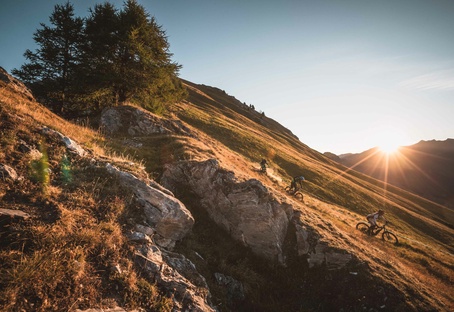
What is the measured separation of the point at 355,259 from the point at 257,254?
4651mm

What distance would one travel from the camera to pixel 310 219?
42.2 ft

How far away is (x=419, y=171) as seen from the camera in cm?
14825

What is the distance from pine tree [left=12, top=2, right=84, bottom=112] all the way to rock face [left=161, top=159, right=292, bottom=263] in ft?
56.1

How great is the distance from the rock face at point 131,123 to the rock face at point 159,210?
1216 cm

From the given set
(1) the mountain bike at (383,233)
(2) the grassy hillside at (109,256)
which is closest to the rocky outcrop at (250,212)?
(2) the grassy hillside at (109,256)

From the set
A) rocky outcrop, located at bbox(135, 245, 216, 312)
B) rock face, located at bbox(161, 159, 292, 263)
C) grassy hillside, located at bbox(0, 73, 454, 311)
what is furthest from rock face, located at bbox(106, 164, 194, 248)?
rock face, located at bbox(161, 159, 292, 263)

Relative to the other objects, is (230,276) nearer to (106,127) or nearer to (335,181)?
(106,127)

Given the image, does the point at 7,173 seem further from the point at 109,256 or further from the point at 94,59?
the point at 94,59

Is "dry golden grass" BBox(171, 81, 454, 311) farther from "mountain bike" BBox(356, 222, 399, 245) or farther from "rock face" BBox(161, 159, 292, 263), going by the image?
"rock face" BBox(161, 159, 292, 263)

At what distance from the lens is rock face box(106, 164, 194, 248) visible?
298 inches

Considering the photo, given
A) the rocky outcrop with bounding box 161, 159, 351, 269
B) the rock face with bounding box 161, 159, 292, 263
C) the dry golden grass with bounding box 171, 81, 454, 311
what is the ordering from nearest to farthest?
the rocky outcrop with bounding box 161, 159, 351, 269, the rock face with bounding box 161, 159, 292, 263, the dry golden grass with bounding box 171, 81, 454, 311

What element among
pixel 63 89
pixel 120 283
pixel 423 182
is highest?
pixel 423 182

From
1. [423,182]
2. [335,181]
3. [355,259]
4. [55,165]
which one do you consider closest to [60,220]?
→ [55,165]

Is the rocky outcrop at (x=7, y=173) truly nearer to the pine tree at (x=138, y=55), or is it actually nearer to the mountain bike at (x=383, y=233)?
the pine tree at (x=138, y=55)
